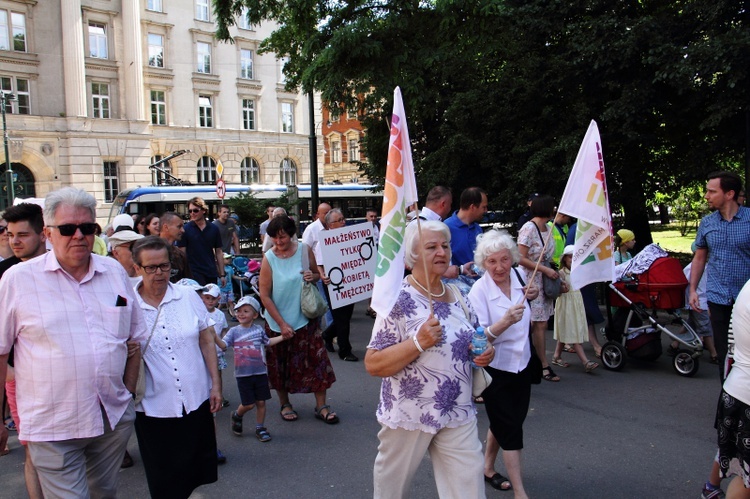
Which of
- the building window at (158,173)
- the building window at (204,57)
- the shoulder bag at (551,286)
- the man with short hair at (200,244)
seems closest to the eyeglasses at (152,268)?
the shoulder bag at (551,286)

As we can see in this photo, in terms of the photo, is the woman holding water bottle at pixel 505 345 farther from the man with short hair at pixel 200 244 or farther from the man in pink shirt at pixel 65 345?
the man with short hair at pixel 200 244

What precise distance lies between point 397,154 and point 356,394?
12.9ft

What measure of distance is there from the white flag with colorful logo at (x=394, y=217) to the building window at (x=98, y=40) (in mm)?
42254

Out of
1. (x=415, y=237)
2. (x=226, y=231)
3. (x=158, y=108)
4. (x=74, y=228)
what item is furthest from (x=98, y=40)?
(x=415, y=237)

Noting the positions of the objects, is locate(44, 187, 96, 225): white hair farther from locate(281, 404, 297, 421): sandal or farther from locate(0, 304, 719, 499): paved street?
locate(281, 404, 297, 421): sandal

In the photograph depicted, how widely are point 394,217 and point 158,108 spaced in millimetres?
43736

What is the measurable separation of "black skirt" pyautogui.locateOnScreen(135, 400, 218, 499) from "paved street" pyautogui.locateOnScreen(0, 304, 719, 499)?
90cm

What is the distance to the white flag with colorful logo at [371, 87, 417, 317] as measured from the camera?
293 centimetres

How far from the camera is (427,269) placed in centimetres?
302

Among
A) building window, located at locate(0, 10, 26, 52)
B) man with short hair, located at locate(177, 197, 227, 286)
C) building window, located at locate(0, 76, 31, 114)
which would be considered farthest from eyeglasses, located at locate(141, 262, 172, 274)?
building window, located at locate(0, 10, 26, 52)

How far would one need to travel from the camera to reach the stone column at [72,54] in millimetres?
37594

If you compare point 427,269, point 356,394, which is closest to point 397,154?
point 427,269

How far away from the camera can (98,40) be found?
130 feet

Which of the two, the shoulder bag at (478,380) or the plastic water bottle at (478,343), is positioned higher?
the plastic water bottle at (478,343)
